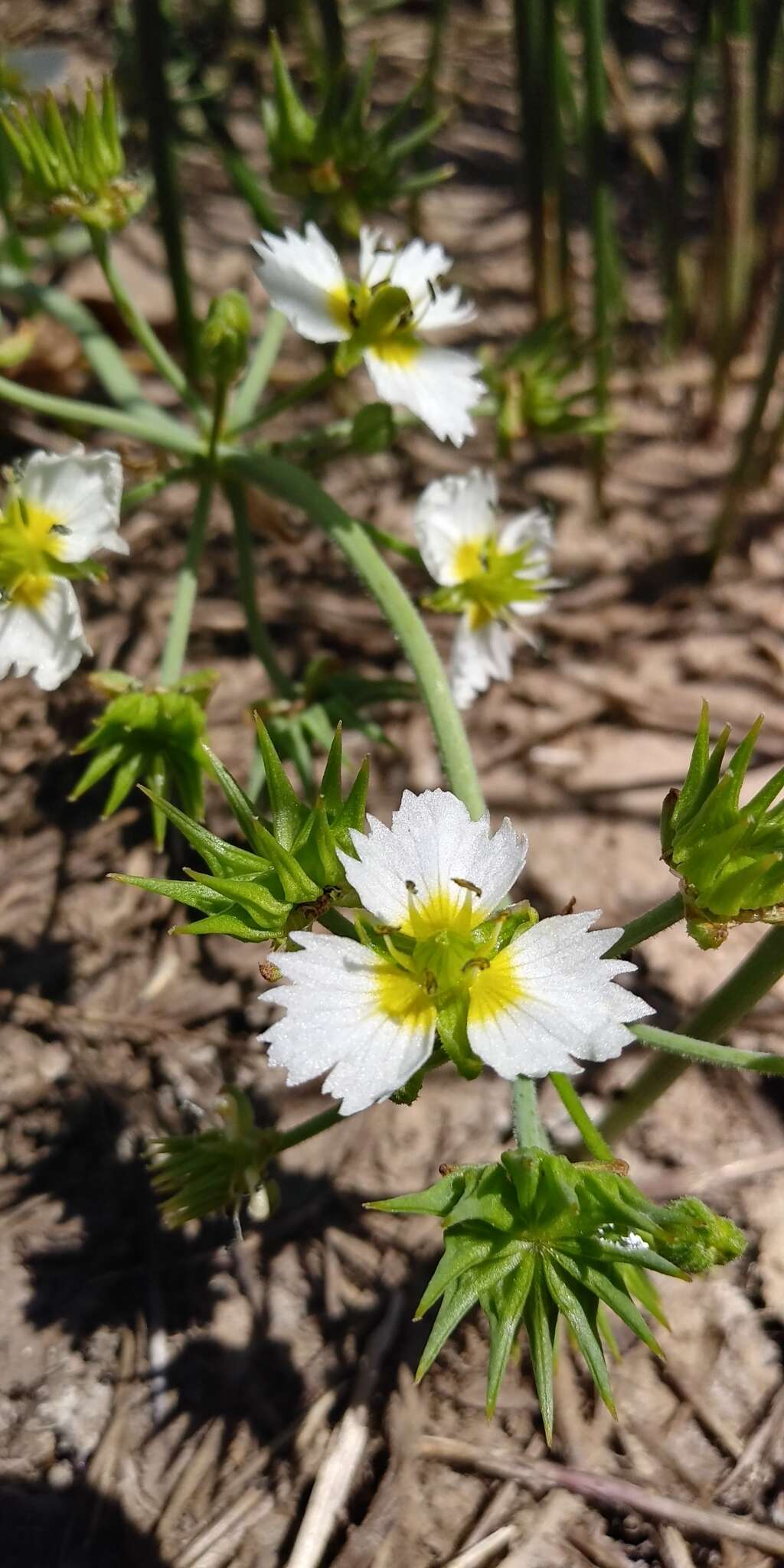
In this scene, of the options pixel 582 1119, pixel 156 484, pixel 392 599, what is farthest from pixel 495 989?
pixel 156 484

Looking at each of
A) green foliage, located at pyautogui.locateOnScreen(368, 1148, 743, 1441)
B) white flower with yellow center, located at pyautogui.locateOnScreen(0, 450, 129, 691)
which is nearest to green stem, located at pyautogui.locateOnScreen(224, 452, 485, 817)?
white flower with yellow center, located at pyautogui.locateOnScreen(0, 450, 129, 691)

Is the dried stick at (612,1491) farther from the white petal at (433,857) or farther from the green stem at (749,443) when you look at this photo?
the green stem at (749,443)

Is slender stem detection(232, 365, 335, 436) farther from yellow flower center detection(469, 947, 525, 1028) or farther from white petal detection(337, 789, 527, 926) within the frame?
yellow flower center detection(469, 947, 525, 1028)

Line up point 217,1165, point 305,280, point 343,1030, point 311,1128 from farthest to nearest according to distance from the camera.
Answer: point 305,280, point 217,1165, point 311,1128, point 343,1030

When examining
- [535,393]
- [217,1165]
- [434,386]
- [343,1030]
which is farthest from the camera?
[535,393]

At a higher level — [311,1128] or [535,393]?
[535,393]

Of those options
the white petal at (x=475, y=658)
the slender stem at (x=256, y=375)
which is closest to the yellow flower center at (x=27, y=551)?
the slender stem at (x=256, y=375)

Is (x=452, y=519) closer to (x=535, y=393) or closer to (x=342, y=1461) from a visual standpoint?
(x=535, y=393)
